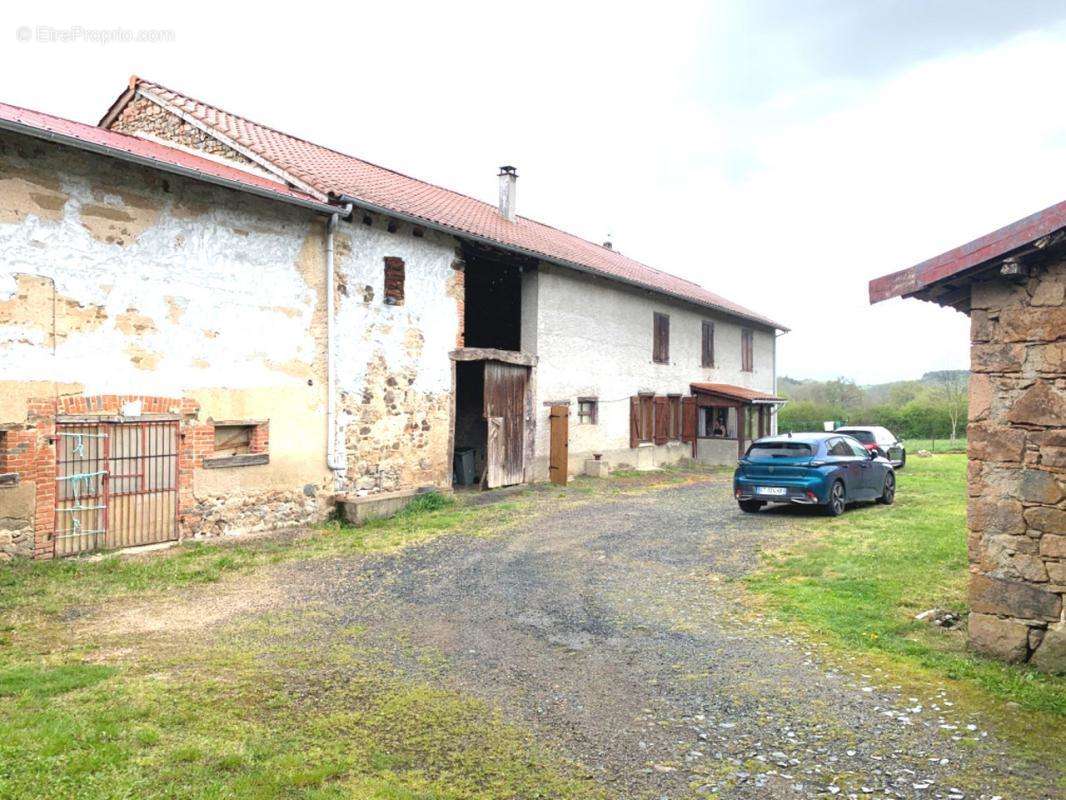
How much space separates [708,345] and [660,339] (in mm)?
3734

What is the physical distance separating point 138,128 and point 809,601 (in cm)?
1475

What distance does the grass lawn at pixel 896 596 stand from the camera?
470cm

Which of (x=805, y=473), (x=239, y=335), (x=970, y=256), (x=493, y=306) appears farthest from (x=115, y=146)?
(x=493, y=306)

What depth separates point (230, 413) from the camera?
33.7 ft

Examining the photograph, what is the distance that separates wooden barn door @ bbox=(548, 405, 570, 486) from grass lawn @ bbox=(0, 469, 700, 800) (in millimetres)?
10855

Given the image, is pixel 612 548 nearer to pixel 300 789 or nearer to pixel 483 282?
pixel 300 789

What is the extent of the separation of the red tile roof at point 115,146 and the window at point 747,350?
19879 millimetres

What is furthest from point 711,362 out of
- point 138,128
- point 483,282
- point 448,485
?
point 138,128

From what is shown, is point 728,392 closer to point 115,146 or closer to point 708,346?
point 708,346

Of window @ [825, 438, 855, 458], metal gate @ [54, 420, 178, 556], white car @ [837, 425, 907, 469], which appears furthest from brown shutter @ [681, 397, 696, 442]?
metal gate @ [54, 420, 178, 556]

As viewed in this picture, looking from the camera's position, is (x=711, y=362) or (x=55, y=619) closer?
(x=55, y=619)

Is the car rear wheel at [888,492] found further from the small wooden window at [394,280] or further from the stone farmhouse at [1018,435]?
the small wooden window at [394,280]

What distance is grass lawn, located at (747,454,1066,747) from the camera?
4.70m

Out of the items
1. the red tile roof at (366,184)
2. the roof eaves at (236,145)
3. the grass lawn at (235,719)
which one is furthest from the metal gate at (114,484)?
the red tile roof at (366,184)
